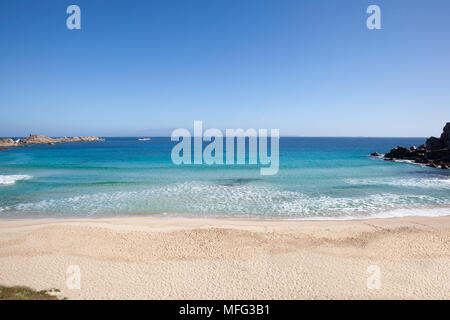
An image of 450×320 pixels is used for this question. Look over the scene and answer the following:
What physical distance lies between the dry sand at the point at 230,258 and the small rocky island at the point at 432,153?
31490mm

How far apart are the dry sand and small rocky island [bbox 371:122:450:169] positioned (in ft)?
103

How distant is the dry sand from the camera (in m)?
7.32

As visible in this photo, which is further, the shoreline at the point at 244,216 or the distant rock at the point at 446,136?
the distant rock at the point at 446,136

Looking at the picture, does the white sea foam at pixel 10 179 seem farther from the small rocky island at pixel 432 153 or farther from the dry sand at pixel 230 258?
the small rocky island at pixel 432 153

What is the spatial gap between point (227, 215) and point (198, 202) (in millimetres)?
3465

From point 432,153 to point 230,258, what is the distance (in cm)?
4830

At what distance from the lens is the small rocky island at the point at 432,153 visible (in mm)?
37044

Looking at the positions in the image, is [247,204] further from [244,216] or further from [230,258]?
[230,258]

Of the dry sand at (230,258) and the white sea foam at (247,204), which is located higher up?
the white sea foam at (247,204)

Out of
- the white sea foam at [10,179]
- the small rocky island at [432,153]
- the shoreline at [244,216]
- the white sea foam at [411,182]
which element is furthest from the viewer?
the small rocky island at [432,153]

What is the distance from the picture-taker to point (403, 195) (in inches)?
755

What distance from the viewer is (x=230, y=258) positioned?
927cm

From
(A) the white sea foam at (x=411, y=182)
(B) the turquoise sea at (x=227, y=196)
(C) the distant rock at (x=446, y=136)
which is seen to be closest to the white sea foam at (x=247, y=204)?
(B) the turquoise sea at (x=227, y=196)

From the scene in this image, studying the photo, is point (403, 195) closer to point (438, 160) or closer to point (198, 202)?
point (198, 202)
